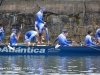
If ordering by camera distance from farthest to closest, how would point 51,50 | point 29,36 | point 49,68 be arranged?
point 29,36 → point 51,50 → point 49,68

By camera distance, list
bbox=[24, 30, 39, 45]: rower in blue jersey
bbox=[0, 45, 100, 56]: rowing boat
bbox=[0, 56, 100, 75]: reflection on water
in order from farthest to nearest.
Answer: bbox=[24, 30, 39, 45]: rower in blue jersey, bbox=[0, 45, 100, 56]: rowing boat, bbox=[0, 56, 100, 75]: reflection on water

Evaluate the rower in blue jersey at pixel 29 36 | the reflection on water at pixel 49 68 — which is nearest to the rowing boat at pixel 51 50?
the rower in blue jersey at pixel 29 36

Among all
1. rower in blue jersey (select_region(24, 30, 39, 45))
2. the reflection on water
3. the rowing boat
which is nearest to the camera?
the reflection on water

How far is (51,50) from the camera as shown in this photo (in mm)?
28281

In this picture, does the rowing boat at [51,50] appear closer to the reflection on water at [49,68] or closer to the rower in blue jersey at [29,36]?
the rower in blue jersey at [29,36]

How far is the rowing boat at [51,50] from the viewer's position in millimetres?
28281

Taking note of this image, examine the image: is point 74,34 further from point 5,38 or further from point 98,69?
point 98,69

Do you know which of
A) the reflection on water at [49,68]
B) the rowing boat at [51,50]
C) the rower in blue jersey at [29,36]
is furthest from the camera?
the rower in blue jersey at [29,36]

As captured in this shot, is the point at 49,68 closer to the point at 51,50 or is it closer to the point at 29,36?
the point at 51,50

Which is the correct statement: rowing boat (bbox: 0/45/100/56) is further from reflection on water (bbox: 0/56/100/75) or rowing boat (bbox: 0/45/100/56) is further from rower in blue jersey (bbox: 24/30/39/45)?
reflection on water (bbox: 0/56/100/75)

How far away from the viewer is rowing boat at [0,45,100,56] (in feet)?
→ 92.8

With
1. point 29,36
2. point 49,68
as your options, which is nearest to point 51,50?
point 29,36

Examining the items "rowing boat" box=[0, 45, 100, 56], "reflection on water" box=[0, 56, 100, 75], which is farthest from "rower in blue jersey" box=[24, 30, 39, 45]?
"reflection on water" box=[0, 56, 100, 75]

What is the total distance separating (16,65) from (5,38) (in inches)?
540
